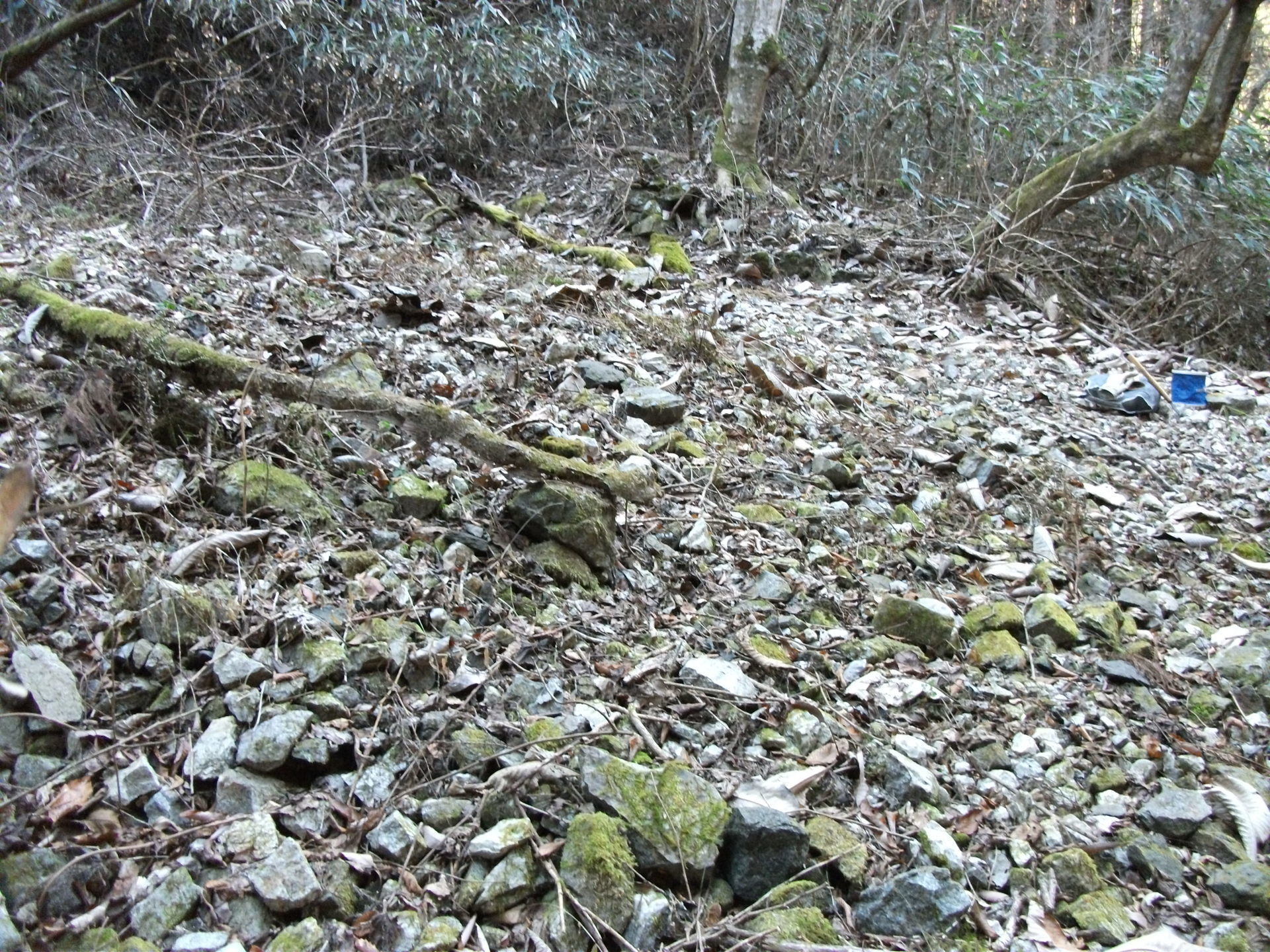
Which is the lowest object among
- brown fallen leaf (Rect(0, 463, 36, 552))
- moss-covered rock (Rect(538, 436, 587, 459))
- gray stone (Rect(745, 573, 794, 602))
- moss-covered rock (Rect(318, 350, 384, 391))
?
gray stone (Rect(745, 573, 794, 602))

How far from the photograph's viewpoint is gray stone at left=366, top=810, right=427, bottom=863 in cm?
161

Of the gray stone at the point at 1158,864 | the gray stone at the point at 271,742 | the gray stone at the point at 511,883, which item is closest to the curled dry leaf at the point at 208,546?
the gray stone at the point at 271,742

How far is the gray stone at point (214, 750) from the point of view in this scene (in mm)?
1669

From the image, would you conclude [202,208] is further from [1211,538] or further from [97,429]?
[1211,538]

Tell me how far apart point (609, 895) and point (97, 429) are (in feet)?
5.41

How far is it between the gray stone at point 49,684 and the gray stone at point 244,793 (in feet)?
0.97

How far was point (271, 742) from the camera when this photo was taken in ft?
5.61

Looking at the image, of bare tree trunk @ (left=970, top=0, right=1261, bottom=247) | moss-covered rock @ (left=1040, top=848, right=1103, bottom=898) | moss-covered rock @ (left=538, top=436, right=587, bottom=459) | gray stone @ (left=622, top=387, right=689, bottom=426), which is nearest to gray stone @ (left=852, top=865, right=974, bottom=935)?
moss-covered rock @ (left=1040, top=848, right=1103, bottom=898)

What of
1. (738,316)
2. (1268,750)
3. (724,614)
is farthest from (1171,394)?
(724,614)

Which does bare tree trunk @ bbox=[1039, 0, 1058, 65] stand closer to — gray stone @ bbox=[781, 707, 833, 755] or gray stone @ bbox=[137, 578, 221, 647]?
gray stone @ bbox=[781, 707, 833, 755]

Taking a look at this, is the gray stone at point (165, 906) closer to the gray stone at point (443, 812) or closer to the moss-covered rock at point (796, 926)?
the gray stone at point (443, 812)

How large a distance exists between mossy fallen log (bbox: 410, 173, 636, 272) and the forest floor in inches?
36.8

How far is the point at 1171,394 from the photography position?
4.62 meters

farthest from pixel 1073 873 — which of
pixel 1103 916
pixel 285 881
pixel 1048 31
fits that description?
pixel 1048 31
